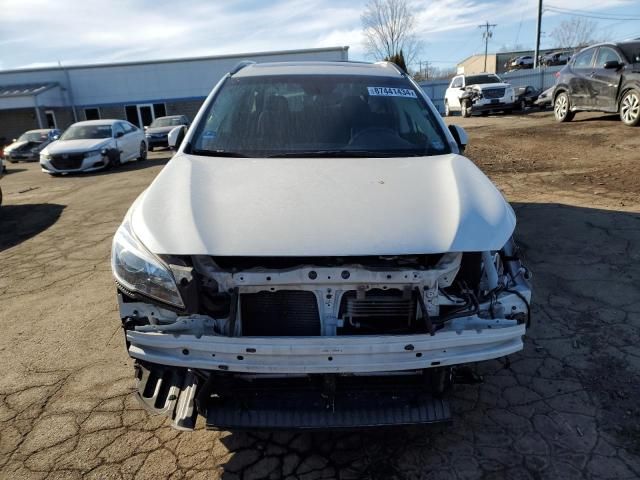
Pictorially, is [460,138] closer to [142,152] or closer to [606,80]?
[606,80]

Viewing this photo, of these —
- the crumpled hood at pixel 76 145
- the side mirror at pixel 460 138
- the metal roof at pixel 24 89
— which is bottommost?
the crumpled hood at pixel 76 145

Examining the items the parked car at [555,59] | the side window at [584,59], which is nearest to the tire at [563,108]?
the side window at [584,59]

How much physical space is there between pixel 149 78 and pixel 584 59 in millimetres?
26707

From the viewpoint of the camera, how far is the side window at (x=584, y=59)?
475 inches

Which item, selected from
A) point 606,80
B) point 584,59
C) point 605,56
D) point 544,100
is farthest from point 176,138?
point 544,100

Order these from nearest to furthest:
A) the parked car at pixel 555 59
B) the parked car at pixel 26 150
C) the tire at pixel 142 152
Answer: the tire at pixel 142 152, the parked car at pixel 26 150, the parked car at pixel 555 59

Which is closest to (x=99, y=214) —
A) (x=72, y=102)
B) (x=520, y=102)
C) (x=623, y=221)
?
(x=623, y=221)

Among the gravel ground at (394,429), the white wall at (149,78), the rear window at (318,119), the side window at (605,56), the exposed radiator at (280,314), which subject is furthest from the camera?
the white wall at (149,78)

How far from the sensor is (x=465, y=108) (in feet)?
67.6

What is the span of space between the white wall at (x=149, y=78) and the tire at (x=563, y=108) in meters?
18.8

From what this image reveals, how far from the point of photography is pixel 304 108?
345 cm

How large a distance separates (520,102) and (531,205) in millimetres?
16111

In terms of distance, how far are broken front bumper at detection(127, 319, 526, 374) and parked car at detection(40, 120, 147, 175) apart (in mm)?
12504

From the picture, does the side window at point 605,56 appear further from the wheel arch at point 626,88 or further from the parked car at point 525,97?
the parked car at point 525,97
